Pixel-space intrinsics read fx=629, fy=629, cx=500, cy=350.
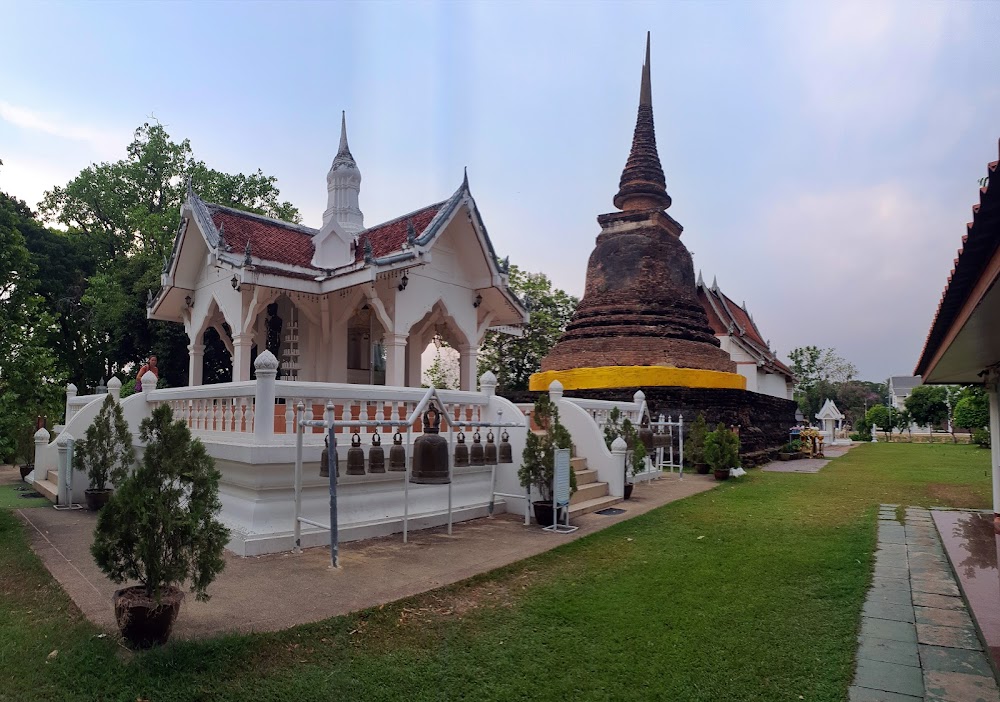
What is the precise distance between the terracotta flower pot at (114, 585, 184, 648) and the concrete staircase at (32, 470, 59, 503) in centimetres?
770

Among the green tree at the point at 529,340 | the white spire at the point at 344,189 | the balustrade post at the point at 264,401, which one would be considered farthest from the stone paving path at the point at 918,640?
the green tree at the point at 529,340

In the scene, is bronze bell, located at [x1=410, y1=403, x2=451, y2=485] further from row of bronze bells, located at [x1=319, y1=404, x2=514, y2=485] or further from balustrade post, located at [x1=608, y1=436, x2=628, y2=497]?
balustrade post, located at [x1=608, y1=436, x2=628, y2=497]

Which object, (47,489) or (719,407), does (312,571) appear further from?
(719,407)

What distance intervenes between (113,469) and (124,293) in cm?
1415

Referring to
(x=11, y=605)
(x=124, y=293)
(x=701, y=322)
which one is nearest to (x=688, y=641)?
(x=11, y=605)

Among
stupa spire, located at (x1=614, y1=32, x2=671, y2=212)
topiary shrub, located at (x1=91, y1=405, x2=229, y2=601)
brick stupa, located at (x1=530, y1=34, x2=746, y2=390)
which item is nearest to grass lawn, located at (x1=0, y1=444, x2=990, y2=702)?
topiary shrub, located at (x1=91, y1=405, x2=229, y2=601)

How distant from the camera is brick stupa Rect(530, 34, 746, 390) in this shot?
1802 cm

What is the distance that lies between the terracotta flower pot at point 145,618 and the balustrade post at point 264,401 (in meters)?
2.98

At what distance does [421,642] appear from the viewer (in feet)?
14.7

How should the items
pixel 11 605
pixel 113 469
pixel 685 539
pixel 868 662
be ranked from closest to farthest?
pixel 868 662 → pixel 11 605 → pixel 685 539 → pixel 113 469

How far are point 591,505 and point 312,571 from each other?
494 centimetres

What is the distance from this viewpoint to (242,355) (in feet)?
39.3

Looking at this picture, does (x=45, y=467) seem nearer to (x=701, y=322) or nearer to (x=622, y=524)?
(x=622, y=524)

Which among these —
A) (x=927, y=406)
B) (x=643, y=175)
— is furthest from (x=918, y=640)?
(x=927, y=406)
